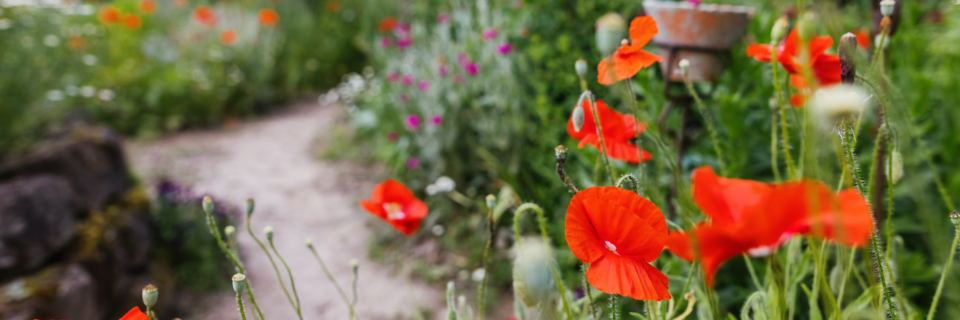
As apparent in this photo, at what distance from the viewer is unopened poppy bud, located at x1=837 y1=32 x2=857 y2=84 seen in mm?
417

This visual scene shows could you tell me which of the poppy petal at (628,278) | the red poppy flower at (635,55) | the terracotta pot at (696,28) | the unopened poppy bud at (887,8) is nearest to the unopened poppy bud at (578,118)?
the red poppy flower at (635,55)

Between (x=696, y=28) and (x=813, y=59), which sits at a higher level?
(x=696, y=28)

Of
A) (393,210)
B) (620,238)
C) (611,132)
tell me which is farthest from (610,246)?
(393,210)

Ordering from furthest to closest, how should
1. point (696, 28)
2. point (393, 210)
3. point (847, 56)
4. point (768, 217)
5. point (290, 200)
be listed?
1. point (290, 200)
2. point (696, 28)
3. point (393, 210)
4. point (847, 56)
5. point (768, 217)

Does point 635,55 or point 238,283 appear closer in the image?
point 238,283

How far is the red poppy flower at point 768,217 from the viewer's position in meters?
0.29

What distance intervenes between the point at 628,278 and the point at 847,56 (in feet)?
0.86

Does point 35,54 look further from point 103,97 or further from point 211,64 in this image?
point 211,64

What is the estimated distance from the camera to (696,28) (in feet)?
3.88

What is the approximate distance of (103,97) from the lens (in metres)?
3.86

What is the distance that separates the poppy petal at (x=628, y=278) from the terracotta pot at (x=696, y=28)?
2.79 ft

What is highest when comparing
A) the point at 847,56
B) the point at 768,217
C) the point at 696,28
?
the point at 696,28

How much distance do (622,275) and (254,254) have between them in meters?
2.43

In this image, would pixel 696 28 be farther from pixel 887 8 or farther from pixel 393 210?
pixel 393 210
